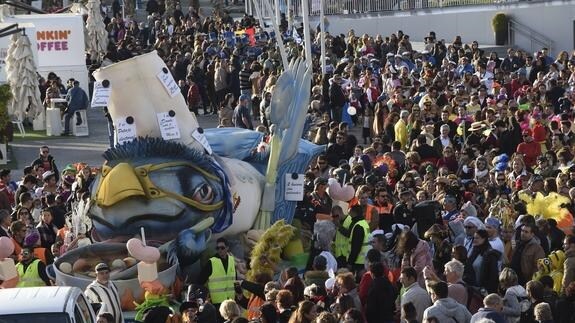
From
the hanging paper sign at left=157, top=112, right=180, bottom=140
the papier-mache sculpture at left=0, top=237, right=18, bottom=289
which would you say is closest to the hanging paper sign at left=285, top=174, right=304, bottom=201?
the hanging paper sign at left=157, top=112, right=180, bottom=140

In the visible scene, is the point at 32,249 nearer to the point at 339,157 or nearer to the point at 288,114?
the point at 288,114

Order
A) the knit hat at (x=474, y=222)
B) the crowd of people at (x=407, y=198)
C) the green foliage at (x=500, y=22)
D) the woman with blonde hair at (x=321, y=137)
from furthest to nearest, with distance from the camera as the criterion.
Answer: the green foliage at (x=500, y=22) → the woman with blonde hair at (x=321, y=137) → the knit hat at (x=474, y=222) → the crowd of people at (x=407, y=198)

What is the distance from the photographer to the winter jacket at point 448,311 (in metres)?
14.5

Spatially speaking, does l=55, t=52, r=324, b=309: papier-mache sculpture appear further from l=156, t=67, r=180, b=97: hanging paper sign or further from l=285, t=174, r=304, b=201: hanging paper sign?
l=285, t=174, r=304, b=201: hanging paper sign

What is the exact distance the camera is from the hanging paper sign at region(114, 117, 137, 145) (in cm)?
1898

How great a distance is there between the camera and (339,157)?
2578 centimetres

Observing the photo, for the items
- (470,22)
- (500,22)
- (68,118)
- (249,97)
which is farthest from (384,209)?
(470,22)

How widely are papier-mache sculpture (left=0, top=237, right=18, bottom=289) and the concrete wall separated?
2596 cm

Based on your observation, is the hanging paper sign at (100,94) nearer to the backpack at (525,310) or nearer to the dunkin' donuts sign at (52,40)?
the backpack at (525,310)

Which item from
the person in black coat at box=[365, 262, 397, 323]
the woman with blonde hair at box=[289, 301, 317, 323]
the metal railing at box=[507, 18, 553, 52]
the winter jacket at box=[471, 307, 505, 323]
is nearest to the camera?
the woman with blonde hair at box=[289, 301, 317, 323]

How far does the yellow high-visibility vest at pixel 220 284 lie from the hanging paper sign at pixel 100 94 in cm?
242

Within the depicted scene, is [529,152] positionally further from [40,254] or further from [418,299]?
[418,299]

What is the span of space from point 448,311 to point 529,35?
28.9 metres

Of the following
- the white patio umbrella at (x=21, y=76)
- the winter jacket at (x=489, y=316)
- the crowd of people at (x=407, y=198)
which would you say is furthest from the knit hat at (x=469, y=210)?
the white patio umbrella at (x=21, y=76)
